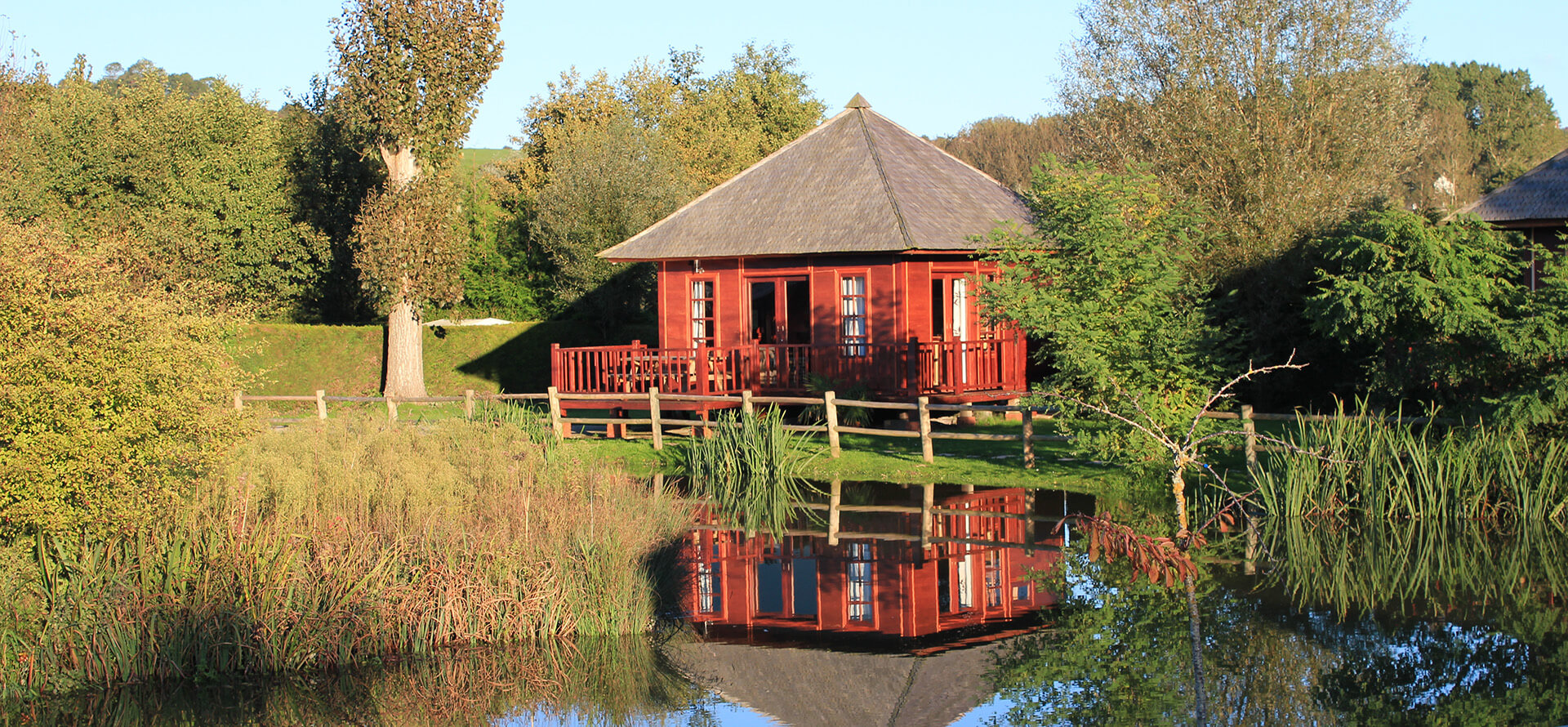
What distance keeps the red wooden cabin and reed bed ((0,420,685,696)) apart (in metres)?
A: 9.15

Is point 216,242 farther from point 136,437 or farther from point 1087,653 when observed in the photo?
point 1087,653

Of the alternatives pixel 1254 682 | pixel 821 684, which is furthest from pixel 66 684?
pixel 1254 682

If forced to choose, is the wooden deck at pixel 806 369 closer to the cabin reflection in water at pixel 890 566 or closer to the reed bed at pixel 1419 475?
Result: the cabin reflection in water at pixel 890 566

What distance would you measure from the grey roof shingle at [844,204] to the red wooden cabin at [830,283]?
3 centimetres

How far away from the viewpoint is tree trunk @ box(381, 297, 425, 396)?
29188 millimetres

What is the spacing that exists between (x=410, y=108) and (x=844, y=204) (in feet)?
38.9

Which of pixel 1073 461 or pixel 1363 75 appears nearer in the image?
pixel 1073 461

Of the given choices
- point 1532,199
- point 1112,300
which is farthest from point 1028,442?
point 1532,199

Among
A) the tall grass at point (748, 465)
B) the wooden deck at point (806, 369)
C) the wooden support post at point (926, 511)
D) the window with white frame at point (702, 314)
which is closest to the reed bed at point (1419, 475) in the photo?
the wooden support post at point (926, 511)

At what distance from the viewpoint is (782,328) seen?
816 inches

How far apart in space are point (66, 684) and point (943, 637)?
5772mm

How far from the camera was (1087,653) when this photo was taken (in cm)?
851

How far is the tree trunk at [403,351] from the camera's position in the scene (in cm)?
2919

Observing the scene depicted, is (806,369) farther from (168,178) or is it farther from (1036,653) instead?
(168,178)
